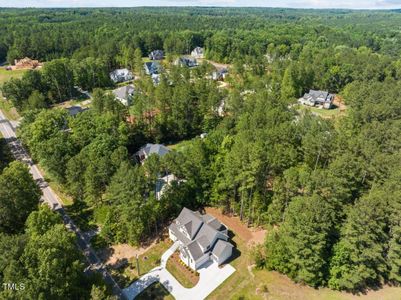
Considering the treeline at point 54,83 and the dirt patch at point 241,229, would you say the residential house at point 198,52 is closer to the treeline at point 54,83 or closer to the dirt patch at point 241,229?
the treeline at point 54,83

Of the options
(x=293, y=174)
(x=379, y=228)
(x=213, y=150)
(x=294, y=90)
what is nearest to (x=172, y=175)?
(x=213, y=150)

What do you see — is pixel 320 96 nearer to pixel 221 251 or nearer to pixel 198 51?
pixel 221 251

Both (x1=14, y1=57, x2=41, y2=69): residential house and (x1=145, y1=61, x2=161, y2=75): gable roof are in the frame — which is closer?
(x1=145, y1=61, x2=161, y2=75): gable roof

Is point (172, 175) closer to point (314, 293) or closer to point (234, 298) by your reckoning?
point (234, 298)

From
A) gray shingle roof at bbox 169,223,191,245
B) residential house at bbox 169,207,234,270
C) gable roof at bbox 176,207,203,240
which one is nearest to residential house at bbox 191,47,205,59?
gable roof at bbox 176,207,203,240

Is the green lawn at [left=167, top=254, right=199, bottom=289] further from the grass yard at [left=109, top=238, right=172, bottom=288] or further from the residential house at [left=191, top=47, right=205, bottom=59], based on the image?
the residential house at [left=191, top=47, right=205, bottom=59]

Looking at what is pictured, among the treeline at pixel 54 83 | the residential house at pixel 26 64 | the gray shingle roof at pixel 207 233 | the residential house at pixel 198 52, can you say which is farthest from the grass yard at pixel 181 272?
the residential house at pixel 198 52
